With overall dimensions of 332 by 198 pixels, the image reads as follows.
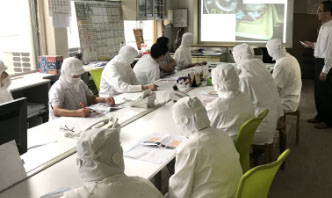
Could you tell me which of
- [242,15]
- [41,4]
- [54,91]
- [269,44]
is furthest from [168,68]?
[242,15]

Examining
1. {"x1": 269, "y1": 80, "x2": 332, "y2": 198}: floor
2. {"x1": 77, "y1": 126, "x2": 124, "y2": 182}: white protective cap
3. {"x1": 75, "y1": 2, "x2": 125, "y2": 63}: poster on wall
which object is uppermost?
{"x1": 75, "y1": 2, "x2": 125, "y2": 63}: poster on wall

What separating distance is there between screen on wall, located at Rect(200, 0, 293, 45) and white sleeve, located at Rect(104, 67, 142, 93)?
4.45m

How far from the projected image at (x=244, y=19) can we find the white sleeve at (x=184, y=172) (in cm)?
642

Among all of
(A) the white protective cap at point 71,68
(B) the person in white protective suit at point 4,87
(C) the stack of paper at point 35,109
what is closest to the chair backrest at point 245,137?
(A) the white protective cap at point 71,68

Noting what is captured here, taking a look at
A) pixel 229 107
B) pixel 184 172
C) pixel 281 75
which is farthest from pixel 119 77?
pixel 184 172

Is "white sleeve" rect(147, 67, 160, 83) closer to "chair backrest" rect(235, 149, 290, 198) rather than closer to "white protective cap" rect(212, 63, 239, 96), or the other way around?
"white protective cap" rect(212, 63, 239, 96)

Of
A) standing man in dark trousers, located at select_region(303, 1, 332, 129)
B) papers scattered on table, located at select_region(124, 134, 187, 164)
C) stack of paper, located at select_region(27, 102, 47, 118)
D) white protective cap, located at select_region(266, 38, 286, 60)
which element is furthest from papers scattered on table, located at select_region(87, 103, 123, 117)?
standing man in dark trousers, located at select_region(303, 1, 332, 129)

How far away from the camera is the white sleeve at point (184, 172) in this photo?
5.45ft

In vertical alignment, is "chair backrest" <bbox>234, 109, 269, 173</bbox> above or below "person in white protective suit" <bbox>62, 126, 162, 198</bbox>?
below

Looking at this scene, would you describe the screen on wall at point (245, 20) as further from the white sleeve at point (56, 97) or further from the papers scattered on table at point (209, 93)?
the white sleeve at point (56, 97)

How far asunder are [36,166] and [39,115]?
2266 mm

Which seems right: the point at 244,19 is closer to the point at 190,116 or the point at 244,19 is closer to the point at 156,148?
the point at 156,148

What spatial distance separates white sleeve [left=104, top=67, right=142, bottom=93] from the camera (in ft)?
12.5

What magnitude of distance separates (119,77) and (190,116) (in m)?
2.17
